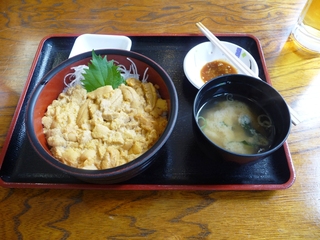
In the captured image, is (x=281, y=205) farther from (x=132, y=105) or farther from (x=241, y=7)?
(x=241, y=7)

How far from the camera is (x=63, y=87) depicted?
54.0 inches

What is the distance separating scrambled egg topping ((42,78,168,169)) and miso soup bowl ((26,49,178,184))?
47 mm

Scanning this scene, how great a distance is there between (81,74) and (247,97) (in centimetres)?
86

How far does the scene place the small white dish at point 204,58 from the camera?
1.50 metres

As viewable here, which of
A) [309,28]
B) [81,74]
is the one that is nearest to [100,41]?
[81,74]

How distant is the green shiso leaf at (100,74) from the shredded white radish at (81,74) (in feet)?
0.17

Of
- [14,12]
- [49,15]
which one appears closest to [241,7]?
[49,15]

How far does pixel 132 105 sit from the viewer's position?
129cm

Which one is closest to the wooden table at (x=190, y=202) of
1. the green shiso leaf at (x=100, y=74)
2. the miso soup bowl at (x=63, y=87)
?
the miso soup bowl at (x=63, y=87)

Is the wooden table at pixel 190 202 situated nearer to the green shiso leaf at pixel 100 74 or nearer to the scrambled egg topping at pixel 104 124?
the scrambled egg topping at pixel 104 124

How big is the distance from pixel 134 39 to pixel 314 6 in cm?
115

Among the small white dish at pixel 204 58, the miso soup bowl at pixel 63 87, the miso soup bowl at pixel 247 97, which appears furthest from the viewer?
the small white dish at pixel 204 58

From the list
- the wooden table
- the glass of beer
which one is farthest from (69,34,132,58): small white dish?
the glass of beer

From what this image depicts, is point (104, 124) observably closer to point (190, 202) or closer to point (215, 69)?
point (190, 202)
